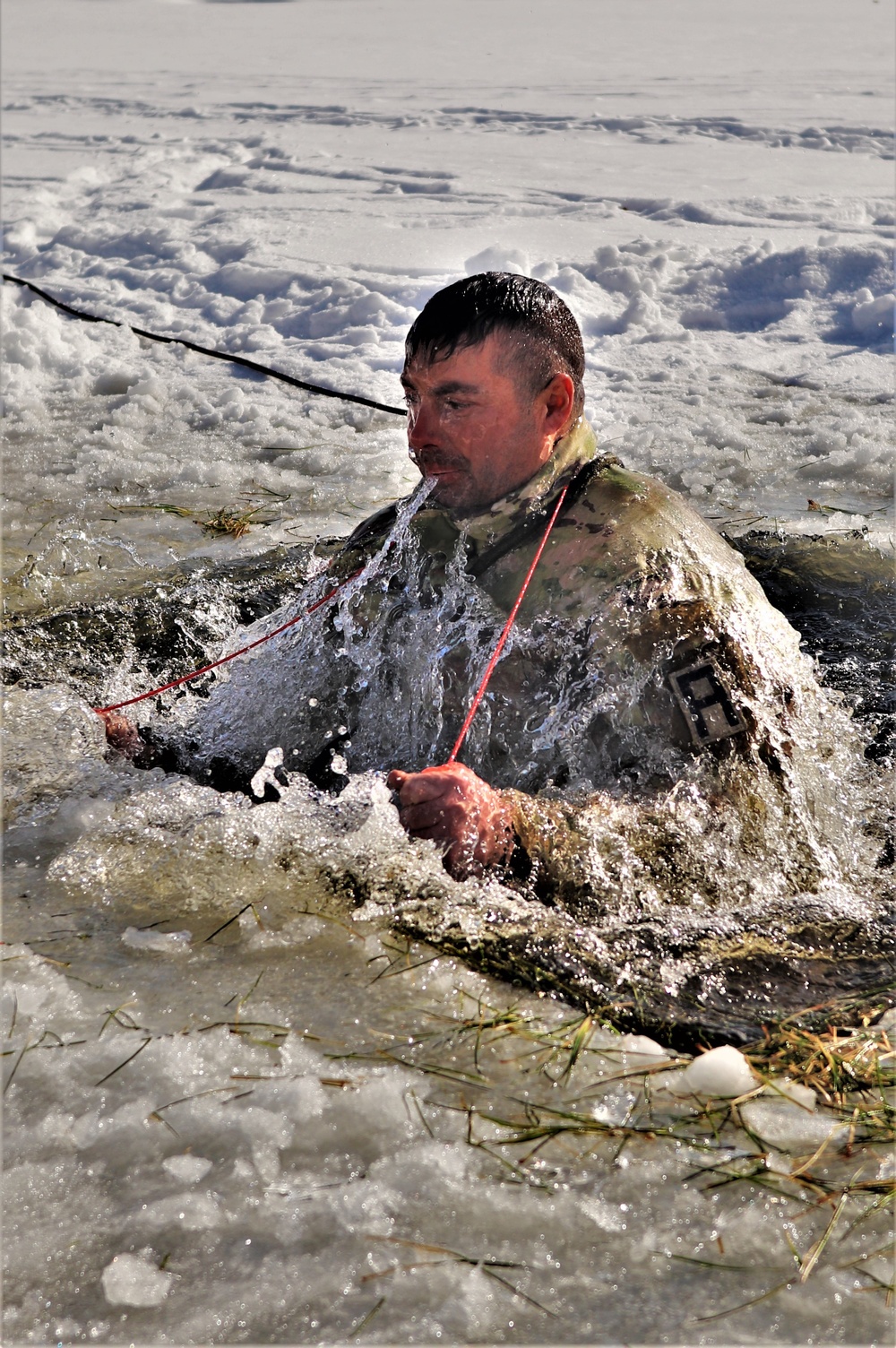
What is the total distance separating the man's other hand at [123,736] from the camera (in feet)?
10.1

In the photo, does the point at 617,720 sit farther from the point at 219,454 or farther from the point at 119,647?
the point at 219,454

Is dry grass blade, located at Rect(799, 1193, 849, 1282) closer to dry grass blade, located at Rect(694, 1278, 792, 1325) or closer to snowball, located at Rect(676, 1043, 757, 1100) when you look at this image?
dry grass blade, located at Rect(694, 1278, 792, 1325)

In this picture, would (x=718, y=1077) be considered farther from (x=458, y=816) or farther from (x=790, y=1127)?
(x=458, y=816)

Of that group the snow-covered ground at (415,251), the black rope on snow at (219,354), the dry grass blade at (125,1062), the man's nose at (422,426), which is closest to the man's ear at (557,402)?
the man's nose at (422,426)

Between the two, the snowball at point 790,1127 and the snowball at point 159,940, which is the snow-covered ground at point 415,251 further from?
the snowball at point 790,1127

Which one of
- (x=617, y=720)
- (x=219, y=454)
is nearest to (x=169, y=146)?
(x=219, y=454)

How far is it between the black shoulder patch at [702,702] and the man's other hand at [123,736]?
1.43 meters

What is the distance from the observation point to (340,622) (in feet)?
10.4

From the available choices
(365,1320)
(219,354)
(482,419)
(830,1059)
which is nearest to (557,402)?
(482,419)

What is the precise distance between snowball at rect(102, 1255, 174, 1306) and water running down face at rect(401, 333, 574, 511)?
1745mm

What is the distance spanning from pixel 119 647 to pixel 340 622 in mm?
922

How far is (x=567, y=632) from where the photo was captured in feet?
8.61

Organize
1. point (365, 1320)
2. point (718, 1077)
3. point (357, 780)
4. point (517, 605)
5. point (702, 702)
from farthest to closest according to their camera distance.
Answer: point (357, 780) < point (517, 605) < point (702, 702) < point (718, 1077) < point (365, 1320)

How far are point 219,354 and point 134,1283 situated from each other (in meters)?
5.71
